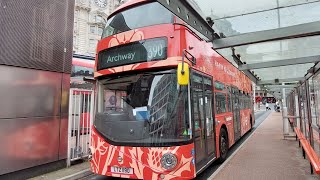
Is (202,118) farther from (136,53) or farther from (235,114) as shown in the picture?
(235,114)

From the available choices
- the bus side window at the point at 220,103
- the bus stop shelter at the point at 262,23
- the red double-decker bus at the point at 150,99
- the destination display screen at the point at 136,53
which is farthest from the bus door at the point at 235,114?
the destination display screen at the point at 136,53

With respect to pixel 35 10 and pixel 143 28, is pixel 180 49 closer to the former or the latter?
pixel 143 28

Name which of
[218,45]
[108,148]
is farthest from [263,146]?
[108,148]

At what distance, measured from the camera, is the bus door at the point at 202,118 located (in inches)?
215

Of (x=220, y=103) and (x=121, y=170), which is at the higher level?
(x=220, y=103)

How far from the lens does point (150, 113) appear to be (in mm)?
5066

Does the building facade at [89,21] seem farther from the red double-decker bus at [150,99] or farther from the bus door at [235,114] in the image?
the red double-decker bus at [150,99]

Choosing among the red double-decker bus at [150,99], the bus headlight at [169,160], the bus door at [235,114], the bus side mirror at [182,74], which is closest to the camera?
the bus side mirror at [182,74]

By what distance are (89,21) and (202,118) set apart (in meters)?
55.8

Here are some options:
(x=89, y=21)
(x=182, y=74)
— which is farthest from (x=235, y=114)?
(x=89, y=21)

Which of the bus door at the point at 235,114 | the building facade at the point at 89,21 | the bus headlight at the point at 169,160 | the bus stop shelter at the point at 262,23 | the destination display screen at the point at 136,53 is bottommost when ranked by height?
the bus headlight at the point at 169,160

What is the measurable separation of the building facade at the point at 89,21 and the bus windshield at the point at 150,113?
167ft

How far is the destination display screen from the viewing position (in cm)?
532

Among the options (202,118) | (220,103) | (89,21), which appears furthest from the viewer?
(89,21)
